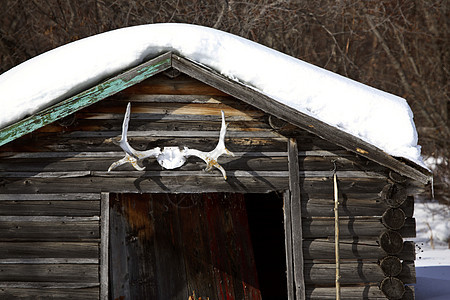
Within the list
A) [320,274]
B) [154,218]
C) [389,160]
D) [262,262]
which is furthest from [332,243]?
[262,262]

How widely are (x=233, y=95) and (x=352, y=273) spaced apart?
275 centimetres

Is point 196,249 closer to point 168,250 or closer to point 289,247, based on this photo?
point 168,250

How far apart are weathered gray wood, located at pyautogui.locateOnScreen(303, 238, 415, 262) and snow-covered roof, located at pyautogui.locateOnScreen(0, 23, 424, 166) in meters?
1.25

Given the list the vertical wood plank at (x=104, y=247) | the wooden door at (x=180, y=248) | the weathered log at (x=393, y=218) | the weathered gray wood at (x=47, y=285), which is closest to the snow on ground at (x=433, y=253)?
the weathered log at (x=393, y=218)

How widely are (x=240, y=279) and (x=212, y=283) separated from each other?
0.52 m

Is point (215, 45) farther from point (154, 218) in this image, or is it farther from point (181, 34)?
point (154, 218)

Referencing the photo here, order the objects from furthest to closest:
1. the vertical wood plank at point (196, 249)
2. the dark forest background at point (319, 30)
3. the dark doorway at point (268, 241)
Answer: the dark forest background at point (319, 30) → the dark doorway at point (268, 241) → the vertical wood plank at point (196, 249)

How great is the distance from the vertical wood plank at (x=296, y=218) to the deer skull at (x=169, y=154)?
90 cm

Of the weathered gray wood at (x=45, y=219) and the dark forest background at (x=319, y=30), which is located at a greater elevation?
the dark forest background at (x=319, y=30)

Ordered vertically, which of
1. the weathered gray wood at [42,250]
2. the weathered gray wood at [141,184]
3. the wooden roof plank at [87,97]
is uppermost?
the wooden roof plank at [87,97]

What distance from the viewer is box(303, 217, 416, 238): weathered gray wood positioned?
716 centimetres

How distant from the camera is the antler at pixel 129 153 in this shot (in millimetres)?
6668

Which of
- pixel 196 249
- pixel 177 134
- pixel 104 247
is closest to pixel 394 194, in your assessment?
pixel 177 134

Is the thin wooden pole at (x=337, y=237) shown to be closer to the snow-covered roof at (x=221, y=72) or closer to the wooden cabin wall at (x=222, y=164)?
the wooden cabin wall at (x=222, y=164)
